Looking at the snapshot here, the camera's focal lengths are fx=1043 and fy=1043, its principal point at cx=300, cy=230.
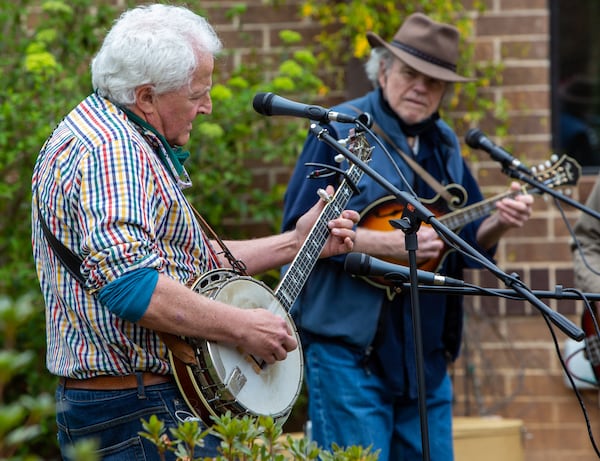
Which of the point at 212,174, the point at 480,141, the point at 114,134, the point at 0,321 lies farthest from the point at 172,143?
the point at 212,174

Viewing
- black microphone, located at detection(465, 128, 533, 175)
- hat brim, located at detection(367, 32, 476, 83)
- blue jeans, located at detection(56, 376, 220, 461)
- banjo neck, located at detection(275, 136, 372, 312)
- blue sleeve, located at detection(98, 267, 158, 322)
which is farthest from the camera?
hat brim, located at detection(367, 32, 476, 83)

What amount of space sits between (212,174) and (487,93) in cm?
154

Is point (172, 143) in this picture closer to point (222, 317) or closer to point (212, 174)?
point (222, 317)

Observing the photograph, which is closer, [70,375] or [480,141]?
[70,375]

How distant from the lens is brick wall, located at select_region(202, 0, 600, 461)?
546 centimetres

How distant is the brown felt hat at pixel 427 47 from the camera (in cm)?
404

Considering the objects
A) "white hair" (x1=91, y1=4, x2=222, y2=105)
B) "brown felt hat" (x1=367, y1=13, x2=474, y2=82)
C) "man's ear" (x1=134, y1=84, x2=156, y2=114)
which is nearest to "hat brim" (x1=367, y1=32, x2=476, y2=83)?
"brown felt hat" (x1=367, y1=13, x2=474, y2=82)

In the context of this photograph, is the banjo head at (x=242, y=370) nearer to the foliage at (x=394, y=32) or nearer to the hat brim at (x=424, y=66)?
the hat brim at (x=424, y=66)

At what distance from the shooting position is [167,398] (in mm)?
2705

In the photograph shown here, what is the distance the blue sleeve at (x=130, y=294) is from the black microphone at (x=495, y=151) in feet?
5.69

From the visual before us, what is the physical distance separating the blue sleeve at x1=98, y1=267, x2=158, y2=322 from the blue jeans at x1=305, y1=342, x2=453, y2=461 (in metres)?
1.29

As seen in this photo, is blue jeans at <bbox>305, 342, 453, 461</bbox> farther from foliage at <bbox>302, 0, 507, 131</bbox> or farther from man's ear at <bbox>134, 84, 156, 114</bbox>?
foliage at <bbox>302, 0, 507, 131</bbox>

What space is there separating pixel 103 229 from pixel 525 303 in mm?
3429

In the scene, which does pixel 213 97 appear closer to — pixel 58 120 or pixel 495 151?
pixel 58 120
